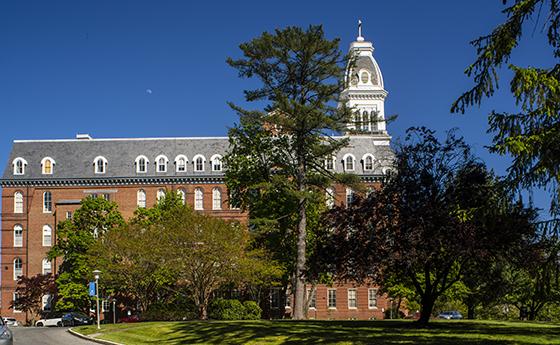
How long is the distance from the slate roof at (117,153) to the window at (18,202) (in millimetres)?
1687

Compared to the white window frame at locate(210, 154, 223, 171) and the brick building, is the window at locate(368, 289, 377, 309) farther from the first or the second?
the white window frame at locate(210, 154, 223, 171)

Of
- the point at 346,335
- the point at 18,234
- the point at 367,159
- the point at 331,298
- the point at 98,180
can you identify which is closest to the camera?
the point at 346,335

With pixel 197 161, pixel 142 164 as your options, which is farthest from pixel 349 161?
pixel 142 164

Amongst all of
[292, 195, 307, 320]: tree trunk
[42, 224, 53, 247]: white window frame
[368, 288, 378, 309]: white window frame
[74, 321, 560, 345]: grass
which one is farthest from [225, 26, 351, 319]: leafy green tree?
[42, 224, 53, 247]: white window frame

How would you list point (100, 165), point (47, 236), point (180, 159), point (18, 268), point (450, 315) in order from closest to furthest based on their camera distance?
point (450, 315), point (18, 268), point (47, 236), point (100, 165), point (180, 159)

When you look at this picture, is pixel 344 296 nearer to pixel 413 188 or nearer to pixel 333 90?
pixel 333 90

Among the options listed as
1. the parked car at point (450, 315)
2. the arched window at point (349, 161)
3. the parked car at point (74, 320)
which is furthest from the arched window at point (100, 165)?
the parked car at point (450, 315)

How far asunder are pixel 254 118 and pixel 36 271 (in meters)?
41.9

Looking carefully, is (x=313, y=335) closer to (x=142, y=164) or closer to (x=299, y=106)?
(x=299, y=106)

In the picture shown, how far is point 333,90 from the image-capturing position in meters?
45.6

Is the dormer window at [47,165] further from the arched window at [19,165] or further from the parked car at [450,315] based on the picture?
the parked car at [450,315]

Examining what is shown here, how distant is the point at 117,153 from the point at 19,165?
10.4 metres

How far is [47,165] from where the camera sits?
3174 inches

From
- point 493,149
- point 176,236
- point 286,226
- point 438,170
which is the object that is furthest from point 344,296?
point 493,149
